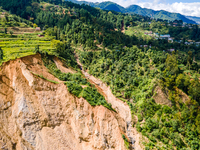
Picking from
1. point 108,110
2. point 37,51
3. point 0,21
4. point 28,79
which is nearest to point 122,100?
point 108,110

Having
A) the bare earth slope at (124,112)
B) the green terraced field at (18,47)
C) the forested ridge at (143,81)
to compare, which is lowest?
the bare earth slope at (124,112)

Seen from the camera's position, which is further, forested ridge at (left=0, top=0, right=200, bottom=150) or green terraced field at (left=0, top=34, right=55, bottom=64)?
green terraced field at (left=0, top=34, right=55, bottom=64)

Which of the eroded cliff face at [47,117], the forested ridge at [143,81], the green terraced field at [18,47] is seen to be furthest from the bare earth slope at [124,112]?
the green terraced field at [18,47]

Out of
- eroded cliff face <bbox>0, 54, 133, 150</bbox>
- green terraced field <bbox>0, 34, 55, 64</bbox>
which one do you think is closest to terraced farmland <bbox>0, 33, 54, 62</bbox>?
green terraced field <bbox>0, 34, 55, 64</bbox>

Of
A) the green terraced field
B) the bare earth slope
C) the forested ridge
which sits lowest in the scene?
the bare earth slope

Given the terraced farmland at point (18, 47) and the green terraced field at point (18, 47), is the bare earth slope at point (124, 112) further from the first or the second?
the terraced farmland at point (18, 47)

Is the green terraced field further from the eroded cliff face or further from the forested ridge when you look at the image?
the eroded cliff face

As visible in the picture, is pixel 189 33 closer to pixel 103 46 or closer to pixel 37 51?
pixel 103 46

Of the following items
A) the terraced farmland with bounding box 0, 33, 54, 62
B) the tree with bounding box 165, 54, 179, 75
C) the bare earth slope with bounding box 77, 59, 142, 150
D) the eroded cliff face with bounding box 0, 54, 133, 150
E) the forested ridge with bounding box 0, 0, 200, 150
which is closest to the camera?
the eroded cliff face with bounding box 0, 54, 133, 150

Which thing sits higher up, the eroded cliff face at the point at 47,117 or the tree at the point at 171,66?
the tree at the point at 171,66
